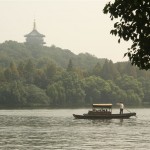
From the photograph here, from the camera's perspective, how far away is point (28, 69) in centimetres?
15675

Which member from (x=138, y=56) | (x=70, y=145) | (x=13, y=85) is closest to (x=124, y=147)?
(x=70, y=145)

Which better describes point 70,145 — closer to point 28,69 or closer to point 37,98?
point 37,98

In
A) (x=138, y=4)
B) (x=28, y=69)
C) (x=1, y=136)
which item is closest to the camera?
(x=138, y=4)

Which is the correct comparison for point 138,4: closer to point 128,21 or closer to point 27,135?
point 128,21

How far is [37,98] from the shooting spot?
13738 cm

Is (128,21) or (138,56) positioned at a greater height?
(128,21)

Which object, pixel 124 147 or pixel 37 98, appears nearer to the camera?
pixel 124 147

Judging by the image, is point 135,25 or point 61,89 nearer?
point 135,25

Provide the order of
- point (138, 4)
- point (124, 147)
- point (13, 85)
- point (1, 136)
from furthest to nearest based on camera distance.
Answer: point (13, 85) < point (1, 136) < point (124, 147) < point (138, 4)

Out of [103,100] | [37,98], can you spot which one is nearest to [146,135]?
[37,98]

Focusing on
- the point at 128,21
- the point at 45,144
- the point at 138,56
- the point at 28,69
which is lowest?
the point at 45,144

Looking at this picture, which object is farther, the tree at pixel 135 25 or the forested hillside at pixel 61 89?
the forested hillside at pixel 61 89

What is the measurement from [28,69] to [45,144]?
116757mm

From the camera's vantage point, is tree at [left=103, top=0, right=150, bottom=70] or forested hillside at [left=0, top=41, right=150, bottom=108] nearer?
tree at [left=103, top=0, right=150, bottom=70]
